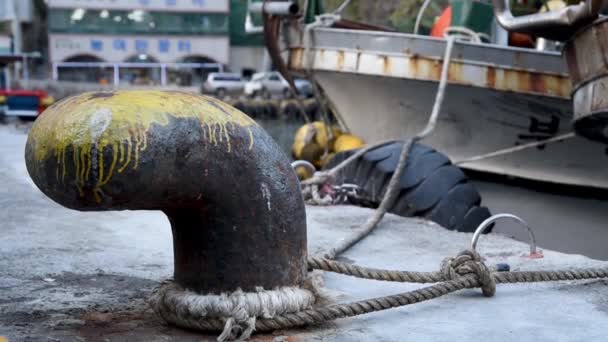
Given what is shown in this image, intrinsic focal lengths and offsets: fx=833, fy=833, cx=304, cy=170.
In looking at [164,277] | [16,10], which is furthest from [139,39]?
[164,277]

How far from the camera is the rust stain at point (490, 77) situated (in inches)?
356

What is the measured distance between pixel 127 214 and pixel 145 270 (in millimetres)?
1450

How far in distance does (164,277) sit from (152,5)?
42.3m

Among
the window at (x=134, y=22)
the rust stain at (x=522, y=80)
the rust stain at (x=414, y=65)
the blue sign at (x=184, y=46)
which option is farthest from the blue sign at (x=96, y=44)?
the rust stain at (x=522, y=80)

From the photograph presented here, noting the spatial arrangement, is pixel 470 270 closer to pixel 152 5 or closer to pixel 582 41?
pixel 582 41

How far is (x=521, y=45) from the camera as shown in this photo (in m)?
10.6

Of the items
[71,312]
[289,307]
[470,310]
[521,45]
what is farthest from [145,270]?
[521,45]

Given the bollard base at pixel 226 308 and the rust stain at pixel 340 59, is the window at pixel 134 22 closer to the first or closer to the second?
the rust stain at pixel 340 59

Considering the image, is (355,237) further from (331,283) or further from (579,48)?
(579,48)

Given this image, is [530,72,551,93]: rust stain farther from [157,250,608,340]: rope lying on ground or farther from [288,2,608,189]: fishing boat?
[157,250,608,340]: rope lying on ground

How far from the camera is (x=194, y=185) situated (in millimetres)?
2447

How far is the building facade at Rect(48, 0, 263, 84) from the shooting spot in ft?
141

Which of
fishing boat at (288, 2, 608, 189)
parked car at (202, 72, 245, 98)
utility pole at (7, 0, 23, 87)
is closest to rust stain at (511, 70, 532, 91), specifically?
fishing boat at (288, 2, 608, 189)

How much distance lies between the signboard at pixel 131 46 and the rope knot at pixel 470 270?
4169 centimetres
